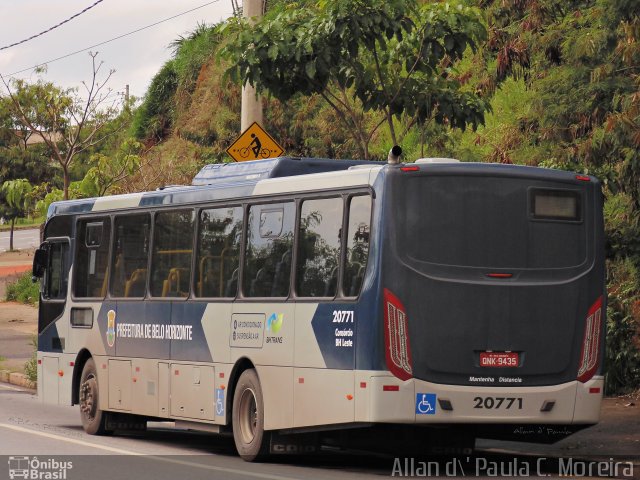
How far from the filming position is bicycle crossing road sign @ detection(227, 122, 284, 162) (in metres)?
19.8

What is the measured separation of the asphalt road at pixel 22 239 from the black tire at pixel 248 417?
5528 centimetres

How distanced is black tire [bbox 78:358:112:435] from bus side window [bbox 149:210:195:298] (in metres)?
1.95

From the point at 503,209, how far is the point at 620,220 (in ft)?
23.3

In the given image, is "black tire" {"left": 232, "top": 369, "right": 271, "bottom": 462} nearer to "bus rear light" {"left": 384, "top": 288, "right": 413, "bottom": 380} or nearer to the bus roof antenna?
"bus rear light" {"left": 384, "top": 288, "right": 413, "bottom": 380}

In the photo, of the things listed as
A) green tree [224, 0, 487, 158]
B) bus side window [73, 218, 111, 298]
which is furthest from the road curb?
green tree [224, 0, 487, 158]

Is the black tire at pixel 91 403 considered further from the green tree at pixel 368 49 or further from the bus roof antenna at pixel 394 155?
the bus roof antenna at pixel 394 155

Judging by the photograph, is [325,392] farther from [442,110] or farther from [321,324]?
[442,110]

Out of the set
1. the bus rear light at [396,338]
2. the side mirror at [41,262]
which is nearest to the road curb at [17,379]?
the side mirror at [41,262]

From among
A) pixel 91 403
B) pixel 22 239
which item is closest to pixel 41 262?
pixel 91 403

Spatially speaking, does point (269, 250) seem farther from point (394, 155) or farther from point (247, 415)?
point (394, 155)

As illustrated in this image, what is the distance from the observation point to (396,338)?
1248 centimetres

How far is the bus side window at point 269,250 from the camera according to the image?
46.0ft

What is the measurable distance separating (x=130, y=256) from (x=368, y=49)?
425 cm

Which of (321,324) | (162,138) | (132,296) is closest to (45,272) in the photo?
(132,296)
